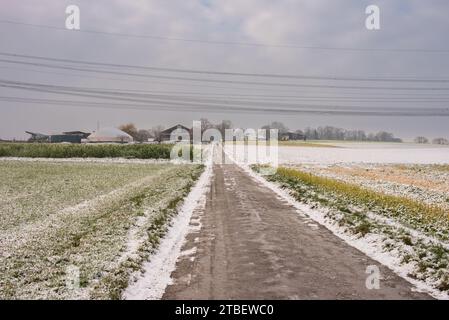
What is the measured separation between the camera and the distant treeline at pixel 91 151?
6406 centimetres

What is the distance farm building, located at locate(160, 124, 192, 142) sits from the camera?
154 m

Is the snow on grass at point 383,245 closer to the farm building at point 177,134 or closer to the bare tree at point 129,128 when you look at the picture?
the farm building at point 177,134

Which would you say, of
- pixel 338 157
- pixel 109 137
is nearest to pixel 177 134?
pixel 109 137

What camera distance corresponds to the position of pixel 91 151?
64.7m

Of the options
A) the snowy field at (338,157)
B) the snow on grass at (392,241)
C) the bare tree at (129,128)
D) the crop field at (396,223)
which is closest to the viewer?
the snow on grass at (392,241)

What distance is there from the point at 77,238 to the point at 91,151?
55.2 metres

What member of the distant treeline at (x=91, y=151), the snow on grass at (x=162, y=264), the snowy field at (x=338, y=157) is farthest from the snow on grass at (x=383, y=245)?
the distant treeline at (x=91, y=151)

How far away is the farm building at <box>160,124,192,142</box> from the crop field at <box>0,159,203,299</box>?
429ft

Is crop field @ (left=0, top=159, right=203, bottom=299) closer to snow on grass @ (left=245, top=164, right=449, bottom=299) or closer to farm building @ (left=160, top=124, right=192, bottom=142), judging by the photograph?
snow on grass @ (left=245, top=164, right=449, bottom=299)

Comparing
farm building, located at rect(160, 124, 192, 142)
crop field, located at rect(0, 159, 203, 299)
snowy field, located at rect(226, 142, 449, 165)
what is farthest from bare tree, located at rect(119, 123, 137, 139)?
crop field, located at rect(0, 159, 203, 299)

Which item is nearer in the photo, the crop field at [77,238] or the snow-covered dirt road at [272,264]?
the snow-covered dirt road at [272,264]

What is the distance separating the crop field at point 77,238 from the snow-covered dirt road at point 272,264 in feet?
4.17

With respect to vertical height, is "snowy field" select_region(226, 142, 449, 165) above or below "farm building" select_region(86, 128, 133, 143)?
below

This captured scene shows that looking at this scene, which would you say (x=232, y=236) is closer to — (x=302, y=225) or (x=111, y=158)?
(x=302, y=225)
